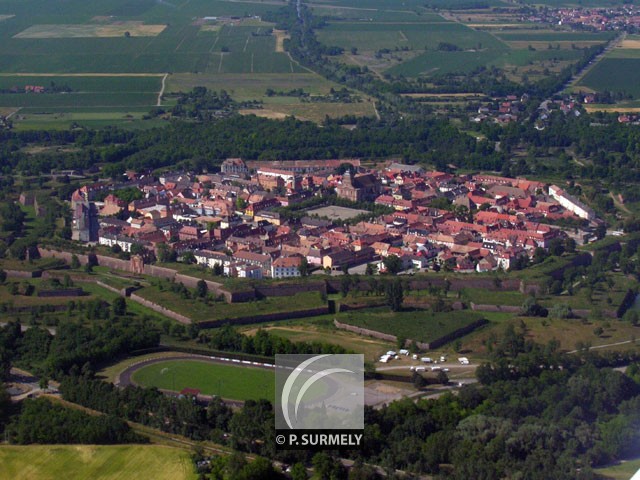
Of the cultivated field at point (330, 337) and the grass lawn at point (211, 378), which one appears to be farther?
the cultivated field at point (330, 337)

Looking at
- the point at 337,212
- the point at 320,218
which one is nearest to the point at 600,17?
the point at 337,212

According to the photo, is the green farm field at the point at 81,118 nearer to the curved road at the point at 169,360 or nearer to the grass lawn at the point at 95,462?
the curved road at the point at 169,360

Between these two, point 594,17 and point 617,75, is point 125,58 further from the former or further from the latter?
point 594,17

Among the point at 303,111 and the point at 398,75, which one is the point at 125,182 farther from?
the point at 398,75

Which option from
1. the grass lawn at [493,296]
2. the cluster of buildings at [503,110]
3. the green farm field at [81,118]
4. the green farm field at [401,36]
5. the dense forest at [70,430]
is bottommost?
the cluster of buildings at [503,110]

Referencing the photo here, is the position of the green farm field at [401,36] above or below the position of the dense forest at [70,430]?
below

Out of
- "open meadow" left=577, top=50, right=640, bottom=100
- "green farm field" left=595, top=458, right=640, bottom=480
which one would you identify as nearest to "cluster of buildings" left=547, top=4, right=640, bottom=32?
"open meadow" left=577, top=50, right=640, bottom=100

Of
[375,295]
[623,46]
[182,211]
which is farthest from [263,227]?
[623,46]

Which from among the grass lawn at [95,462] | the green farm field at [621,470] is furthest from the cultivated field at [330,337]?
the green farm field at [621,470]
